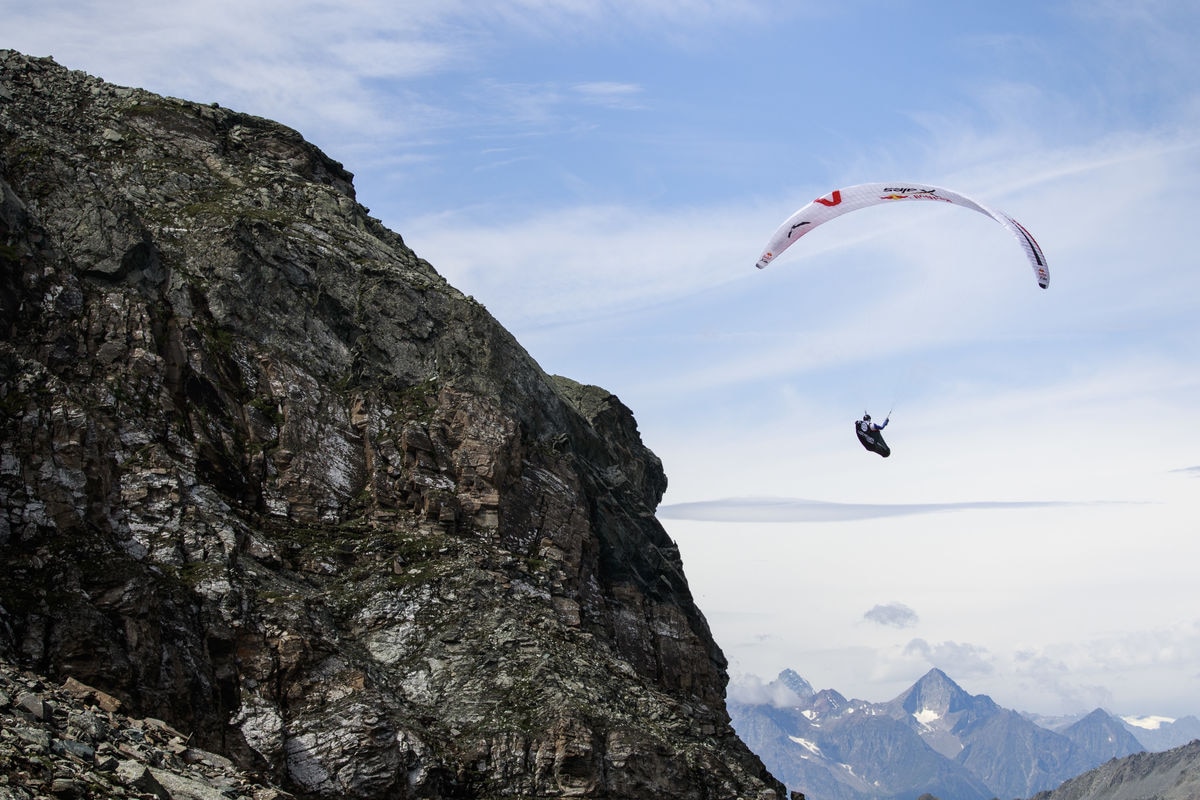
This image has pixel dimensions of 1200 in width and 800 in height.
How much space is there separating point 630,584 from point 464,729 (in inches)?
919

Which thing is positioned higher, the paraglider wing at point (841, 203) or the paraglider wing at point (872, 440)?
the paraglider wing at point (841, 203)

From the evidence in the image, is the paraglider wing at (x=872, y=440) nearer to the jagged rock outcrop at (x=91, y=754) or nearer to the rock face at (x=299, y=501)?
the rock face at (x=299, y=501)

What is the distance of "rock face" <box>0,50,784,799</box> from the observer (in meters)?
53.6

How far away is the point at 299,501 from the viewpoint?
217 feet

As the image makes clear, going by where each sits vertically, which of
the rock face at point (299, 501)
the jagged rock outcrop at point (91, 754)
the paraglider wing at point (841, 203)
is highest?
the paraglider wing at point (841, 203)

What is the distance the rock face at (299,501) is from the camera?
2110 inches

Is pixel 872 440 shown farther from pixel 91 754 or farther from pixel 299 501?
pixel 91 754

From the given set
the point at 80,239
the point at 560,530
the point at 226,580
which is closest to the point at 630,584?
the point at 560,530

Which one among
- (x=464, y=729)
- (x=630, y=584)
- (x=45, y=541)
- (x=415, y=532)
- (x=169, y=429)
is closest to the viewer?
(x=45, y=541)

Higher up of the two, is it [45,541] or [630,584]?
[630,584]

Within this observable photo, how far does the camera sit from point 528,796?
55594 millimetres

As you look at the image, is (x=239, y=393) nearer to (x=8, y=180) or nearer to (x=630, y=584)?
(x=8, y=180)

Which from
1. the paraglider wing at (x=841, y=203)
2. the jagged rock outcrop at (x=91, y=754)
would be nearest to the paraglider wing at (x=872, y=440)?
the paraglider wing at (x=841, y=203)

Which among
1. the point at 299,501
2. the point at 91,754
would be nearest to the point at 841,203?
the point at 299,501
